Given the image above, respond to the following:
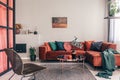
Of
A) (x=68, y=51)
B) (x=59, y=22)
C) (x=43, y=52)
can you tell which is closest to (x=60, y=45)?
(x=68, y=51)

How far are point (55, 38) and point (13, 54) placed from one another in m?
4.54

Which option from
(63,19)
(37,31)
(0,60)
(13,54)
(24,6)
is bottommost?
(0,60)

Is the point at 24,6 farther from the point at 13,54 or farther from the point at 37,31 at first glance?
the point at 13,54

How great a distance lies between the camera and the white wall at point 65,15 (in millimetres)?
7711

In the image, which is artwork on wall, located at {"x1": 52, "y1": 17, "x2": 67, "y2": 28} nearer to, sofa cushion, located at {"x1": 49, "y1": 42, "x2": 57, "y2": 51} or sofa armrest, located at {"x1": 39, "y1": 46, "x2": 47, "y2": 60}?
sofa cushion, located at {"x1": 49, "y1": 42, "x2": 57, "y2": 51}

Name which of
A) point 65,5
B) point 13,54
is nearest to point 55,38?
point 65,5

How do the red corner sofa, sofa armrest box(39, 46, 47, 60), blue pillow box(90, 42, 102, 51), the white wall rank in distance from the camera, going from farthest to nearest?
the white wall, blue pillow box(90, 42, 102, 51), sofa armrest box(39, 46, 47, 60), the red corner sofa

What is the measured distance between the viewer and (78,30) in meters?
7.79

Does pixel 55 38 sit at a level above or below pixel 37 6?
below

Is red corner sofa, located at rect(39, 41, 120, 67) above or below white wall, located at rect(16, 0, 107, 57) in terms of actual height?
below

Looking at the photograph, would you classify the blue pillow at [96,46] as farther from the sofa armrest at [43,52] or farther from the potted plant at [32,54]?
the potted plant at [32,54]

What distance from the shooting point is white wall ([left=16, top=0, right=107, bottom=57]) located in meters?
→ 7.71

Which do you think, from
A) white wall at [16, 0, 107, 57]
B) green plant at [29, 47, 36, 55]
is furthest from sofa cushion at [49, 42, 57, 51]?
green plant at [29, 47, 36, 55]

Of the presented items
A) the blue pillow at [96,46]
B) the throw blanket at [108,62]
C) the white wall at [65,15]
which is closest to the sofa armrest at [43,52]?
the white wall at [65,15]
